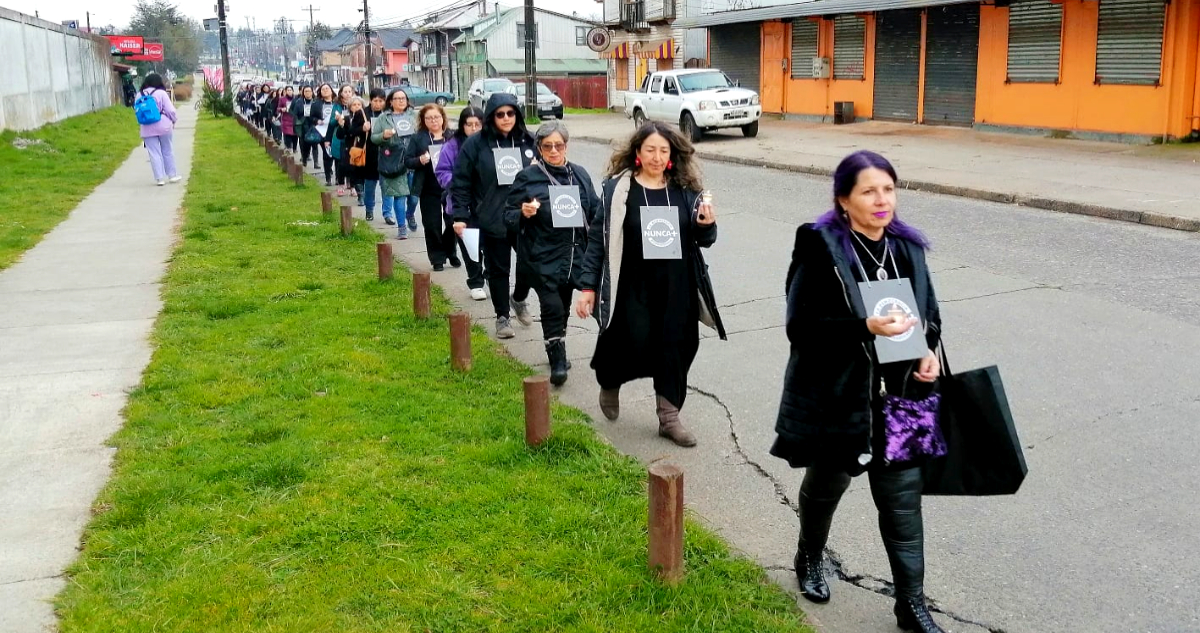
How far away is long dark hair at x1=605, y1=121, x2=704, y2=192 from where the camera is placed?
5.42 m

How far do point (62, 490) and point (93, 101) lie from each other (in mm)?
46417

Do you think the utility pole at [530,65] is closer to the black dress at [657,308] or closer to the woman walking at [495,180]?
the woman walking at [495,180]

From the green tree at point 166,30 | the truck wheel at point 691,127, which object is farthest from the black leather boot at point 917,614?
the green tree at point 166,30

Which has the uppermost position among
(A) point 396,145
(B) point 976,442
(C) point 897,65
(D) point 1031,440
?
(C) point 897,65

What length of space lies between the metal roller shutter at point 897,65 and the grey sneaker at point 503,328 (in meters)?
20.8

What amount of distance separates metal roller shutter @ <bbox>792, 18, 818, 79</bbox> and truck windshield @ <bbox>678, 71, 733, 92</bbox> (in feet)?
16.7

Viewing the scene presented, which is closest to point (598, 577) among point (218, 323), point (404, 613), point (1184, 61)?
point (404, 613)

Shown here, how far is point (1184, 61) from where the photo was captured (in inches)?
757

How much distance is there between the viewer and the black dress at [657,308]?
18.1ft

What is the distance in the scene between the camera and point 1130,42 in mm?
20312

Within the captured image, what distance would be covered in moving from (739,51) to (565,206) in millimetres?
29692

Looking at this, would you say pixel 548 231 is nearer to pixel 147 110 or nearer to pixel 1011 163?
pixel 1011 163

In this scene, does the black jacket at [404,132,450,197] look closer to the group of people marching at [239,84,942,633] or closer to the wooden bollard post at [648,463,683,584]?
the group of people marching at [239,84,942,633]

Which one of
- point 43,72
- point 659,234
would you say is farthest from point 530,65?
point 659,234
